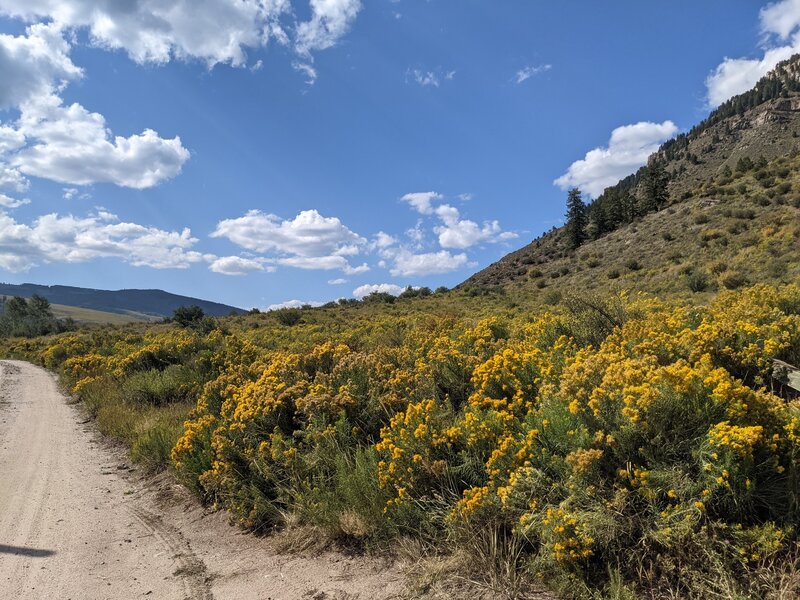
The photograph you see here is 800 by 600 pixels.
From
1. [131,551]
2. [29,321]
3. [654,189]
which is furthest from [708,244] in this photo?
[29,321]

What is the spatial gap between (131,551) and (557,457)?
422cm

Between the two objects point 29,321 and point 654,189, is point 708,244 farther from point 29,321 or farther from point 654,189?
point 29,321

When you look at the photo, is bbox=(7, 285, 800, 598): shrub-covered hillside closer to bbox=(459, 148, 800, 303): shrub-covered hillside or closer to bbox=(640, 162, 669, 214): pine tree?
bbox=(459, 148, 800, 303): shrub-covered hillside

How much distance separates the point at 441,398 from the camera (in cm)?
570

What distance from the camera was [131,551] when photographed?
185 inches

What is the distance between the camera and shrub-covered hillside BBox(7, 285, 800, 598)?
9.29 feet

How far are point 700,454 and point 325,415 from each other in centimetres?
377

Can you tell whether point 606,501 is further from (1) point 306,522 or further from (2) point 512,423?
(1) point 306,522

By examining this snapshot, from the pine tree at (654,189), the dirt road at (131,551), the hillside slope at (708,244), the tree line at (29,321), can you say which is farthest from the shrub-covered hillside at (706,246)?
the tree line at (29,321)

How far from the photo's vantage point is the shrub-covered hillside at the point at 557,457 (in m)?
2.83

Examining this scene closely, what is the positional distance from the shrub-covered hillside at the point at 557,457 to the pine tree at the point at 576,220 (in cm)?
5694

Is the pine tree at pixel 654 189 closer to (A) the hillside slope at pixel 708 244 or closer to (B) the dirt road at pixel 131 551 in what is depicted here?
(A) the hillside slope at pixel 708 244

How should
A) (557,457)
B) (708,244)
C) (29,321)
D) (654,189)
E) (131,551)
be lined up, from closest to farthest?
(557,457) < (131,551) < (708,244) < (654,189) < (29,321)

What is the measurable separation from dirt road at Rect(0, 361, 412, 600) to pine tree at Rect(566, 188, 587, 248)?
58.8 m
